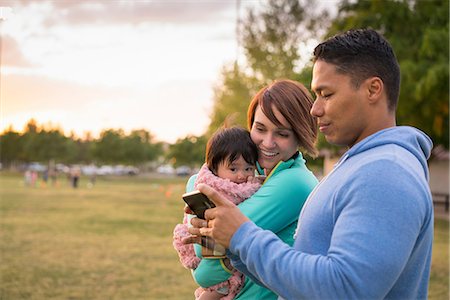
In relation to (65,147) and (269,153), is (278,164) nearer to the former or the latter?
(269,153)

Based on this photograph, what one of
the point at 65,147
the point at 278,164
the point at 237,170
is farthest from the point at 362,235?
the point at 65,147

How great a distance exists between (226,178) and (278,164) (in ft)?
1.06

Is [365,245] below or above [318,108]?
below

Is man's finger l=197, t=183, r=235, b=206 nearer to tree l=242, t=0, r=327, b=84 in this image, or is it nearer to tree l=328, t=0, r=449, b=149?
tree l=328, t=0, r=449, b=149

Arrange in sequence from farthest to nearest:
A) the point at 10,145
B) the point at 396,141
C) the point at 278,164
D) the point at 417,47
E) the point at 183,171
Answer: the point at 183,171, the point at 10,145, the point at 417,47, the point at 278,164, the point at 396,141

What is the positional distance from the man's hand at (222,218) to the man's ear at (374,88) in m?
0.54

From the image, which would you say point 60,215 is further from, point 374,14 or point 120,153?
point 120,153

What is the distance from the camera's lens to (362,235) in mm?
1708

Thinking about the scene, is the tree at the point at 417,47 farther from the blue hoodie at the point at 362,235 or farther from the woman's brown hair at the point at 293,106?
the blue hoodie at the point at 362,235

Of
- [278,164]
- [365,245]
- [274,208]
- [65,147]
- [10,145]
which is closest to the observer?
[365,245]

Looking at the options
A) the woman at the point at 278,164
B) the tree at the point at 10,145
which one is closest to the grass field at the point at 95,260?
the woman at the point at 278,164

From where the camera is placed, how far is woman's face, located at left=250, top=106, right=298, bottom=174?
9.12 ft

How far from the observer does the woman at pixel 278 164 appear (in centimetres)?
253

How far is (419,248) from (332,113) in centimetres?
49
